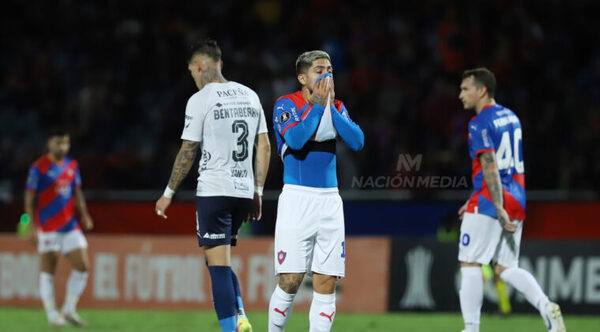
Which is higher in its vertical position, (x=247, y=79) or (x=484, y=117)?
(x=247, y=79)

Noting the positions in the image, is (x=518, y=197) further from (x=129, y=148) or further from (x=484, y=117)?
(x=129, y=148)

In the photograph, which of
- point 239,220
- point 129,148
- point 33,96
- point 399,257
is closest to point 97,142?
point 129,148

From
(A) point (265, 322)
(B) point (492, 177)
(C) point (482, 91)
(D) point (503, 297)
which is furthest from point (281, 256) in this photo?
(D) point (503, 297)

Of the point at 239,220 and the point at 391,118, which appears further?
the point at 391,118

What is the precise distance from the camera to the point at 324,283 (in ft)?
21.3

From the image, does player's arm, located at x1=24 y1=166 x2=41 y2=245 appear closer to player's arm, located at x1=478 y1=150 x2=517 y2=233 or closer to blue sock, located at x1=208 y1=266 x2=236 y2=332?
blue sock, located at x1=208 y1=266 x2=236 y2=332

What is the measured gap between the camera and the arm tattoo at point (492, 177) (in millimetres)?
7551

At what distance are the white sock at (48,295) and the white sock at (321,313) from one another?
5.14 m

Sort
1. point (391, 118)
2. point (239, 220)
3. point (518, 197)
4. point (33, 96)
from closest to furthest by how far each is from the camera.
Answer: point (239, 220) < point (518, 197) < point (391, 118) < point (33, 96)

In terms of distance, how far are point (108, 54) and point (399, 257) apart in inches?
319

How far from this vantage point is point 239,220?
7344mm

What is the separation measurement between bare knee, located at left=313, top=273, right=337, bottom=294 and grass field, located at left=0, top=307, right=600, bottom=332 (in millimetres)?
3275

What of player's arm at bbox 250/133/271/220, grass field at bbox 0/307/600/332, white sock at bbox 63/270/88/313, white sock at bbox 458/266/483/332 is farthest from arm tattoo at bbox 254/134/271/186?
white sock at bbox 63/270/88/313

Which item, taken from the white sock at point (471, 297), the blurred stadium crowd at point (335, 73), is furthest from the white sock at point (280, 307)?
the blurred stadium crowd at point (335, 73)
